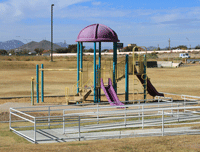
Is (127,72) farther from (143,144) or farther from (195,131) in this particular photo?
(143,144)

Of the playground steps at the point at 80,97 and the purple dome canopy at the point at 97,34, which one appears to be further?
the purple dome canopy at the point at 97,34

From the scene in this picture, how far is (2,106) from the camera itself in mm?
20750

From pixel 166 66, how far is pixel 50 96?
46225mm

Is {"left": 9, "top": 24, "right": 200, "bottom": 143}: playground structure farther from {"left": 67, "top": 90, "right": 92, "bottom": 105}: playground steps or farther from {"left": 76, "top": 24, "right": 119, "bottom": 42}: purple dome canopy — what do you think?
{"left": 67, "top": 90, "right": 92, "bottom": 105}: playground steps

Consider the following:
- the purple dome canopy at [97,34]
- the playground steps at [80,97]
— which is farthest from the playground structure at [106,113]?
the playground steps at [80,97]

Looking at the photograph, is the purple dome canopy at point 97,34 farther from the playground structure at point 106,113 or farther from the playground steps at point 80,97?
the playground steps at point 80,97

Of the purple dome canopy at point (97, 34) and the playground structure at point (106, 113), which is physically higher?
the purple dome canopy at point (97, 34)

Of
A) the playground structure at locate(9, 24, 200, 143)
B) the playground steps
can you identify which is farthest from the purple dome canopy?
the playground steps

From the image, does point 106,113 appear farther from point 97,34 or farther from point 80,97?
point 97,34

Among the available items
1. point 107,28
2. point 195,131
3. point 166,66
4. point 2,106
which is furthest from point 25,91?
point 166,66

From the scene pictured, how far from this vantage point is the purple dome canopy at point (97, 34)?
72.3 ft

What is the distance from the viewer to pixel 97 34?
871 inches

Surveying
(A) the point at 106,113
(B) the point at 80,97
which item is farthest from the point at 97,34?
→ (A) the point at 106,113

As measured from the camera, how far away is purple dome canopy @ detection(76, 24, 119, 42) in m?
22.0
